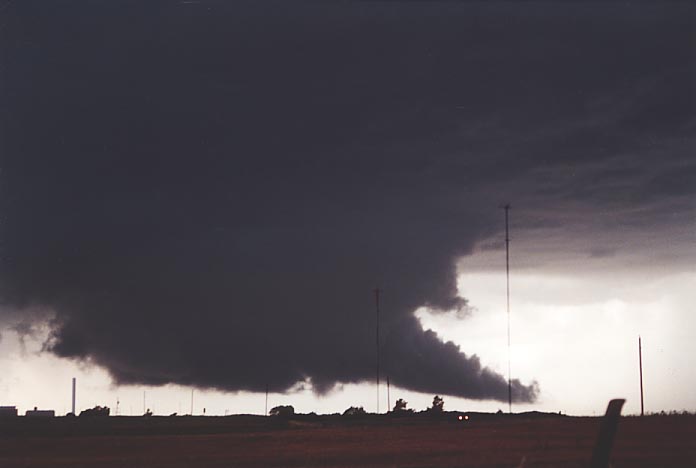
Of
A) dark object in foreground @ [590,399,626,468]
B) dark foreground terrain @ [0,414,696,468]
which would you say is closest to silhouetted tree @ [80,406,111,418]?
dark foreground terrain @ [0,414,696,468]

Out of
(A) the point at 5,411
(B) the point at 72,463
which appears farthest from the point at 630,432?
(A) the point at 5,411

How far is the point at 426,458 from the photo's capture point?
30062 millimetres

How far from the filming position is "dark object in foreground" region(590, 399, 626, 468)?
10.2 m

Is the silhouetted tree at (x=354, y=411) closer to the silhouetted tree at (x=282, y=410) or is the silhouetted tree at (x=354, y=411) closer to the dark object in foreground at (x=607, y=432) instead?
the silhouetted tree at (x=282, y=410)

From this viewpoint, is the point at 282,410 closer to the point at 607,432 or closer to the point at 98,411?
the point at 98,411

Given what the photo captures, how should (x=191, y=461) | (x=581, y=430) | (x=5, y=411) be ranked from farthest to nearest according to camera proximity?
(x=5, y=411)
(x=581, y=430)
(x=191, y=461)

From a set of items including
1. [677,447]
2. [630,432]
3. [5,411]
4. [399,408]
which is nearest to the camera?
[677,447]

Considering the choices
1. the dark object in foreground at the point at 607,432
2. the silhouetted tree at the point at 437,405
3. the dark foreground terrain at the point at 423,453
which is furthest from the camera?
the silhouetted tree at the point at 437,405

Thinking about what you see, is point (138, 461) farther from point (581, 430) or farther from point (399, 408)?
point (399, 408)

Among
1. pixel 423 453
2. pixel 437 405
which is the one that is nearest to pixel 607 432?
pixel 423 453

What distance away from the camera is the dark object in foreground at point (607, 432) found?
10.2m

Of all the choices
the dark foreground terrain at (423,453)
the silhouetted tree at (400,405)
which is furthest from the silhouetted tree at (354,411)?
the dark foreground terrain at (423,453)

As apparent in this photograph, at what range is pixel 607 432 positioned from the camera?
34.2 ft

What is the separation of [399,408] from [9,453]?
83509 mm
